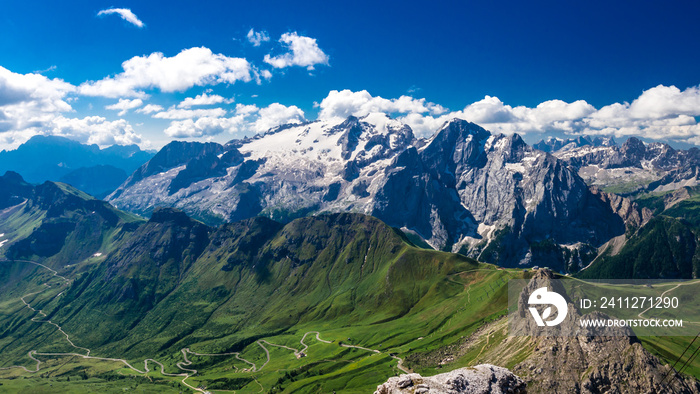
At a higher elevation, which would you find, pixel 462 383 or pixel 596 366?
pixel 462 383

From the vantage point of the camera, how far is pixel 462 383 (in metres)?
32.5

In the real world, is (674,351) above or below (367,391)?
above

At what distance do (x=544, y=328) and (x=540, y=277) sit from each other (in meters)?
48.1

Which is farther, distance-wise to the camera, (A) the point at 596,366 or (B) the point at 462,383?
(A) the point at 596,366

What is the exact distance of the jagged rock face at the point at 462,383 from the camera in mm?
31781

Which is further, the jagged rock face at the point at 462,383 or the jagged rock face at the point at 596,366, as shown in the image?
the jagged rock face at the point at 596,366

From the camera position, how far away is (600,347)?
371ft

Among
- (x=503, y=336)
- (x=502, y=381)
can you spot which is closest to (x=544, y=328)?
(x=503, y=336)

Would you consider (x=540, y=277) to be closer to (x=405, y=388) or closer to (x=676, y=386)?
(x=676, y=386)

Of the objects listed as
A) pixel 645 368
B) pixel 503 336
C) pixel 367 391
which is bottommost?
pixel 367 391

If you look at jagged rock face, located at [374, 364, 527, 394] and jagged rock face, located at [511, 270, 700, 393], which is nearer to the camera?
jagged rock face, located at [374, 364, 527, 394]

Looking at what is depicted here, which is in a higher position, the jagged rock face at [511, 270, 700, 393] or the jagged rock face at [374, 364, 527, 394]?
the jagged rock face at [374, 364, 527, 394]

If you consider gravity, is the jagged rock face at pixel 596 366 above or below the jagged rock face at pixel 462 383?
below

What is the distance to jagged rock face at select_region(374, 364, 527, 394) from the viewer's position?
31.8 m
